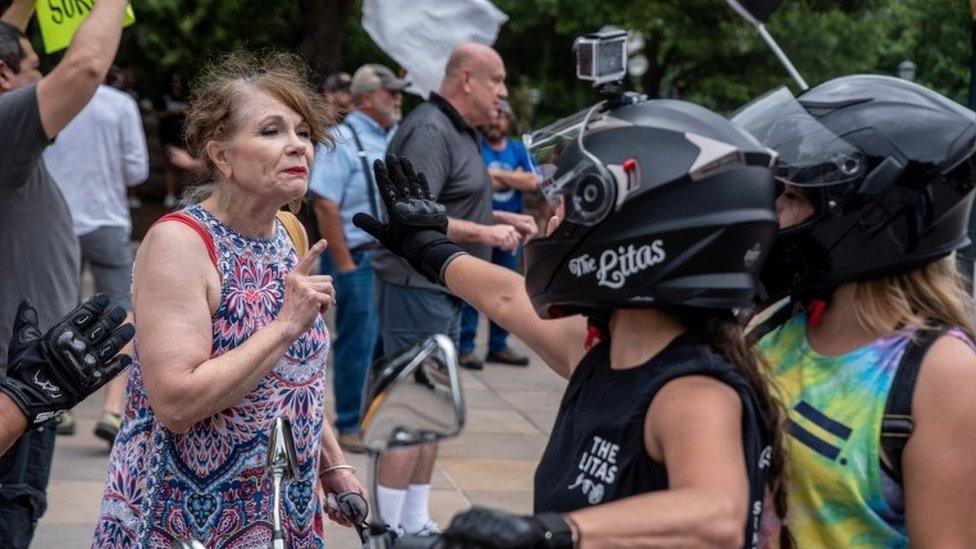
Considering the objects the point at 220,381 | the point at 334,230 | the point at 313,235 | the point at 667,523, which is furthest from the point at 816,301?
the point at 313,235

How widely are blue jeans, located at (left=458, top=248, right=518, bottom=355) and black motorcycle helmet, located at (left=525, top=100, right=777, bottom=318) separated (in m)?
7.46

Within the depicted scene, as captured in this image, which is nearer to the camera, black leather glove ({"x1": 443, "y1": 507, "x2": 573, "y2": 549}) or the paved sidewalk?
black leather glove ({"x1": 443, "y1": 507, "x2": 573, "y2": 549})

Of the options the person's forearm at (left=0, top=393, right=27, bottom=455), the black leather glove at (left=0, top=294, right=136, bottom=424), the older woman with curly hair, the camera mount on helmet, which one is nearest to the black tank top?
the camera mount on helmet

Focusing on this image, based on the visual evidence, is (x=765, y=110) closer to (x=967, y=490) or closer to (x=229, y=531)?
(x=967, y=490)

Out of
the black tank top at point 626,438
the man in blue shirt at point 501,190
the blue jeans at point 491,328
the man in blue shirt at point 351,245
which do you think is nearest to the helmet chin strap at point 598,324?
the black tank top at point 626,438

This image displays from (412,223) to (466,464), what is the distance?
186 inches

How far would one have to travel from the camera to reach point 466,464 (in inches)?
294

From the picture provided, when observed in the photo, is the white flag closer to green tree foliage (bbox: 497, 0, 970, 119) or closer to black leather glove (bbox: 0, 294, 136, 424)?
green tree foliage (bbox: 497, 0, 970, 119)

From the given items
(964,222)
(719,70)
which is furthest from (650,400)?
(719,70)

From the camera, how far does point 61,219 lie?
4.79 m

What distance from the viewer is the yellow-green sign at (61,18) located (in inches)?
211

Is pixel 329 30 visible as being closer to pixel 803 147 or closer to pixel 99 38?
pixel 99 38

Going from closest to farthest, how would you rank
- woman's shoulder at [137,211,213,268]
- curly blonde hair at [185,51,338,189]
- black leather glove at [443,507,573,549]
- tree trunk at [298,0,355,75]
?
black leather glove at [443,507,573,549] < woman's shoulder at [137,211,213,268] < curly blonde hair at [185,51,338,189] < tree trunk at [298,0,355,75]

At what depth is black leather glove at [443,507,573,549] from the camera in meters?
1.74
